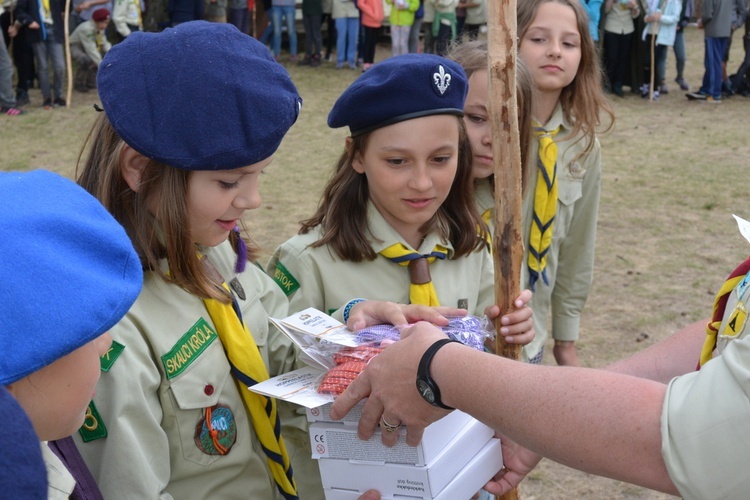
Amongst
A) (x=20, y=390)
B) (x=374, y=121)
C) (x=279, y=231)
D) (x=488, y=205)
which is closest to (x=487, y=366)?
(x=20, y=390)

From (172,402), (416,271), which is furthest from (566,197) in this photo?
(172,402)

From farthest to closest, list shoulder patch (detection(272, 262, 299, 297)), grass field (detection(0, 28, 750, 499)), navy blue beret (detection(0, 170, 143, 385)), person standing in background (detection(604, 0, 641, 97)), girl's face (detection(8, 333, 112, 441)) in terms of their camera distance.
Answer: person standing in background (detection(604, 0, 641, 97)) → grass field (detection(0, 28, 750, 499)) → shoulder patch (detection(272, 262, 299, 297)) → girl's face (detection(8, 333, 112, 441)) → navy blue beret (detection(0, 170, 143, 385))

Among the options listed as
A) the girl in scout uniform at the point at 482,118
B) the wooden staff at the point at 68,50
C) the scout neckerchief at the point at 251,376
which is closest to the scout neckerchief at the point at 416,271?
the girl in scout uniform at the point at 482,118

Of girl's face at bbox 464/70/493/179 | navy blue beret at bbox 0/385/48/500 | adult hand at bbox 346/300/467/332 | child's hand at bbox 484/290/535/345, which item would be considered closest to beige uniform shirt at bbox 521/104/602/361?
girl's face at bbox 464/70/493/179

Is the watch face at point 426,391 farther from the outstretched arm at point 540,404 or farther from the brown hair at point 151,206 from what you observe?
the brown hair at point 151,206

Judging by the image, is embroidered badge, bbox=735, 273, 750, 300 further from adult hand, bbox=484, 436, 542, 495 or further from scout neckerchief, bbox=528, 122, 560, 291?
scout neckerchief, bbox=528, 122, 560, 291

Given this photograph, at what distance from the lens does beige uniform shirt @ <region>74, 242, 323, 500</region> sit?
1896mm

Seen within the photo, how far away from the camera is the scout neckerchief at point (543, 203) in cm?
354

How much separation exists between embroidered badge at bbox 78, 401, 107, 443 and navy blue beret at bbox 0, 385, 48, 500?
1069 mm

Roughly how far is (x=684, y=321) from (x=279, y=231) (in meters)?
3.40

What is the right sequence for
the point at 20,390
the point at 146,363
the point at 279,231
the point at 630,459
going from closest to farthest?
the point at 20,390 → the point at 630,459 → the point at 146,363 → the point at 279,231

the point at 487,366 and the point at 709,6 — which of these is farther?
the point at 709,6

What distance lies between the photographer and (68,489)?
1639 mm

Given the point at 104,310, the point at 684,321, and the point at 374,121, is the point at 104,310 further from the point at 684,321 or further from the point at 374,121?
the point at 684,321
